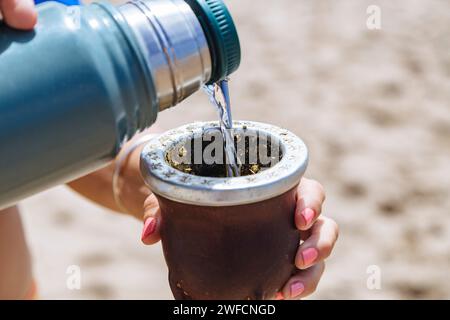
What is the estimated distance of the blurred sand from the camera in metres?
1.72

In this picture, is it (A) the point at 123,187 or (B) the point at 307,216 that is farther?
(A) the point at 123,187

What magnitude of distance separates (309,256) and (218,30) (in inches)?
10.0

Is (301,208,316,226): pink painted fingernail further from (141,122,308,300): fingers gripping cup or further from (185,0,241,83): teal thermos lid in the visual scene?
(185,0,241,83): teal thermos lid

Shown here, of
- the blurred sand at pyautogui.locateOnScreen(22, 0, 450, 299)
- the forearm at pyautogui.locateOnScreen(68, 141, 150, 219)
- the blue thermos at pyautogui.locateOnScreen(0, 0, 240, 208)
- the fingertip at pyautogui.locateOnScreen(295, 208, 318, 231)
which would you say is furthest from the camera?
the blurred sand at pyautogui.locateOnScreen(22, 0, 450, 299)

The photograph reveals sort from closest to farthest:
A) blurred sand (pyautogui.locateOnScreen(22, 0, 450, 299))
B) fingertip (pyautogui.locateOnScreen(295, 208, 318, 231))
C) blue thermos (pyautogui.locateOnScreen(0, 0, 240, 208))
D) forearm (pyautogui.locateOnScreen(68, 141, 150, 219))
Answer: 1. blue thermos (pyautogui.locateOnScreen(0, 0, 240, 208))
2. fingertip (pyautogui.locateOnScreen(295, 208, 318, 231))
3. forearm (pyautogui.locateOnScreen(68, 141, 150, 219))
4. blurred sand (pyautogui.locateOnScreen(22, 0, 450, 299))

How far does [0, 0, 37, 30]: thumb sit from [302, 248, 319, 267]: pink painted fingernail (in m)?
Answer: 0.35

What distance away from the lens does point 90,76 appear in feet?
1.98

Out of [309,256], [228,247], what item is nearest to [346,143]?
[309,256]

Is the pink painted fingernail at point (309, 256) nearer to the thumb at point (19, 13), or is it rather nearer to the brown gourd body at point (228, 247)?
the brown gourd body at point (228, 247)

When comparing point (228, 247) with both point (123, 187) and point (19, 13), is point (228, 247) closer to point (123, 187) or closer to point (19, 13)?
point (19, 13)

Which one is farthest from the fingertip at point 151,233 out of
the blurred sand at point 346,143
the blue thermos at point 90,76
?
the blurred sand at point 346,143

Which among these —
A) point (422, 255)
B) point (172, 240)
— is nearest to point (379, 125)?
point (422, 255)

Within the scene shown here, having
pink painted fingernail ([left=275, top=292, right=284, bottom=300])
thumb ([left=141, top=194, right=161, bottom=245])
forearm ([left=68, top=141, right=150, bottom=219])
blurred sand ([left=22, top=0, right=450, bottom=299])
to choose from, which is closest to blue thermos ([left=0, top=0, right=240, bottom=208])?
thumb ([left=141, top=194, right=161, bottom=245])

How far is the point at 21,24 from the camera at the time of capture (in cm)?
62
